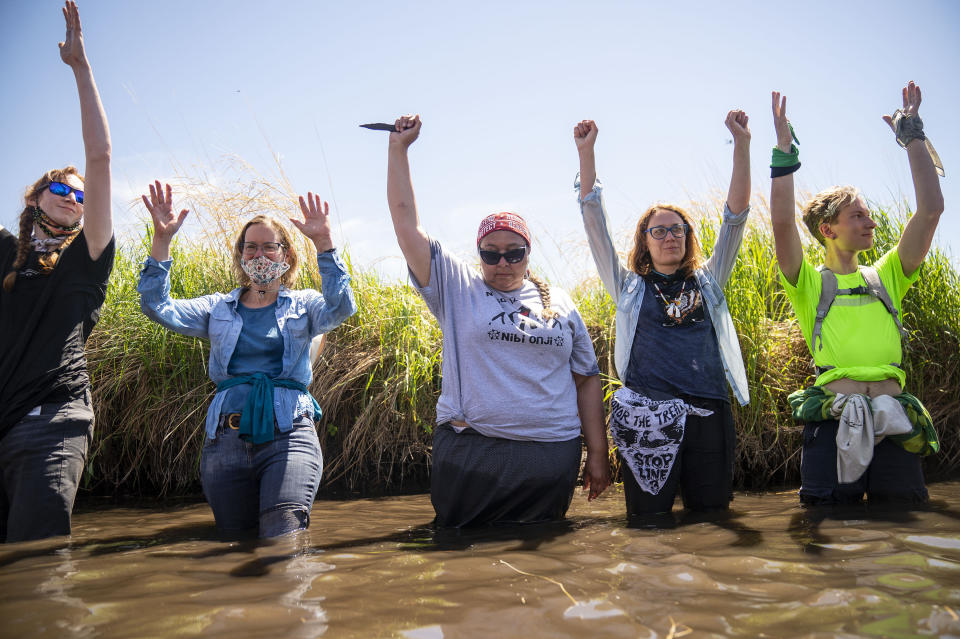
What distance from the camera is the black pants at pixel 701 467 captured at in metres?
3.33

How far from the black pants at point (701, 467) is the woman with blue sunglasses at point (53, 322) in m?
2.75

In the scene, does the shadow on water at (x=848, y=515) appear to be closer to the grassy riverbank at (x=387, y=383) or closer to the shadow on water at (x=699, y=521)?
the shadow on water at (x=699, y=521)

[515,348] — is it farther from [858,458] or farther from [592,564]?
[858,458]

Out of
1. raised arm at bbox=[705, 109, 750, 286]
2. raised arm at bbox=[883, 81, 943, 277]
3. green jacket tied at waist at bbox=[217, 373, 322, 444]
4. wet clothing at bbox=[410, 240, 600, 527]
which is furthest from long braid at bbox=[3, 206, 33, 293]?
raised arm at bbox=[883, 81, 943, 277]

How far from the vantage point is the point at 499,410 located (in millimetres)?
3252

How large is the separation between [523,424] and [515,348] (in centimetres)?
38

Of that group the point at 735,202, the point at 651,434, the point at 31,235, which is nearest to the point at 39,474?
the point at 31,235

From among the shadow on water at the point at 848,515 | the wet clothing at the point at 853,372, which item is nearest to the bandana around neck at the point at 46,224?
the shadow on water at the point at 848,515

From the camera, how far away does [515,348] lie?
132 inches

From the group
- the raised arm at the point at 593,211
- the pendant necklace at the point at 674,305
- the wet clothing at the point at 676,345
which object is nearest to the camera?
the wet clothing at the point at 676,345

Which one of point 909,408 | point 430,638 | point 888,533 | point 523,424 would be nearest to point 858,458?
point 909,408

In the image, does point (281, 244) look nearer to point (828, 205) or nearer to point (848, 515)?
point (828, 205)

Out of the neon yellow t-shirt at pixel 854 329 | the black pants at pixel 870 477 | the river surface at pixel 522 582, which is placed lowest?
the river surface at pixel 522 582

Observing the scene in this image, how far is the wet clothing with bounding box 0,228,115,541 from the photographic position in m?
2.98
